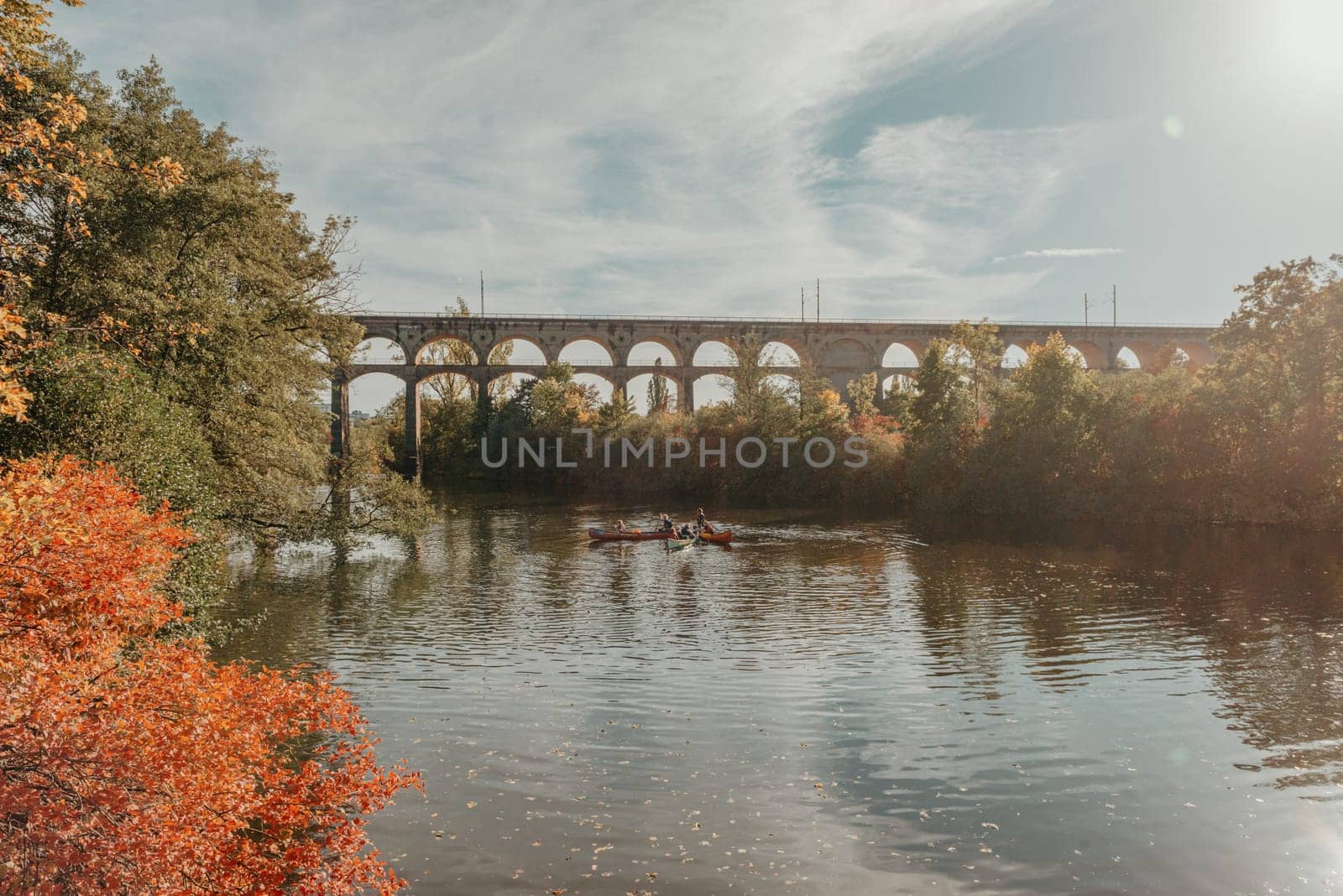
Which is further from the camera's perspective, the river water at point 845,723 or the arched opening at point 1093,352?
the arched opening at point 1093,352

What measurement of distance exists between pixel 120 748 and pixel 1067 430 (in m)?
39.2

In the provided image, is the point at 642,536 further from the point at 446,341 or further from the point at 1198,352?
the point at 1198,352

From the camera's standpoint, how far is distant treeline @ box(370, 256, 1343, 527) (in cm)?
3022

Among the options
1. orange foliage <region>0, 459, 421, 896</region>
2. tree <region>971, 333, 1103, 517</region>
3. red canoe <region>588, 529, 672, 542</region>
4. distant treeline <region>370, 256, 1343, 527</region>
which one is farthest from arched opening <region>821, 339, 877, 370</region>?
orange foliage <region>0, 459, 421, 896</region>

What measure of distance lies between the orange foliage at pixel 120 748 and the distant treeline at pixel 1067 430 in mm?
15841

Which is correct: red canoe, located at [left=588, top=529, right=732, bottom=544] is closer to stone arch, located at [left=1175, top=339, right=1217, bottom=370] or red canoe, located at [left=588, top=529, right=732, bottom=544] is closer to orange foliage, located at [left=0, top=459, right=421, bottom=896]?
orange foliage, located at [left=0, top=459, right=421, bottom=896]

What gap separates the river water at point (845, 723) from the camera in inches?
298

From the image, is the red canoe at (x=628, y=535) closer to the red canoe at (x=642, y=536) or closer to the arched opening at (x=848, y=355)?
the red canoe at (x=642, y=536)

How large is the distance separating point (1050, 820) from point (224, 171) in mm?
17260

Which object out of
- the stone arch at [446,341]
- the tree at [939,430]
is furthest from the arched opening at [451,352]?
the tree at [939,430]

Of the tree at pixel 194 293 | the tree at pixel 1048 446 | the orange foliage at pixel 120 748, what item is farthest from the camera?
the tree at pixel 1048 446

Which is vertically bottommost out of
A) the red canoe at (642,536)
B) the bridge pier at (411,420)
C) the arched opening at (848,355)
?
the red canoe at (642,536)

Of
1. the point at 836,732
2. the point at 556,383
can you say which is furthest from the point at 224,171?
the point at 556,383

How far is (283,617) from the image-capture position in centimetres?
1745
